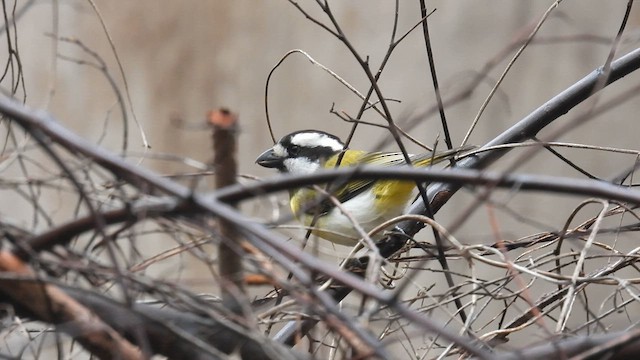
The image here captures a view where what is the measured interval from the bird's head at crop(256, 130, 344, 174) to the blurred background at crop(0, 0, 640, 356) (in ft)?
2.33

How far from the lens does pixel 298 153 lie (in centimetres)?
157

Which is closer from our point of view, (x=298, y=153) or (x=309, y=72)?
(x=298, y=153)

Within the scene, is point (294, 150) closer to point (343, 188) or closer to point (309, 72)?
point (343, 188)

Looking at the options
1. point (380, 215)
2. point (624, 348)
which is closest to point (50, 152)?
point (624, 348)

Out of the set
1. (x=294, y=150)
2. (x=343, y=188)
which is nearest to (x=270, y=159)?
(x=294, y=150)

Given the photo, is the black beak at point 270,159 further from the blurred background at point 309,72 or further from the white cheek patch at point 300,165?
the blurred background at point 309,72

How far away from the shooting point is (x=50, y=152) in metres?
0.45

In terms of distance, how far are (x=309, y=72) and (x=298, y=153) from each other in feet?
3.12

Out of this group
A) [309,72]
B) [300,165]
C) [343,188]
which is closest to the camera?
[343,188]

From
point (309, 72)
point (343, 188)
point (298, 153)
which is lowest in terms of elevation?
point (343, 188)

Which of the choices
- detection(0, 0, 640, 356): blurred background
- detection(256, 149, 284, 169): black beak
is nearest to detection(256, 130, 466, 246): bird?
detection(256, 149, 284, 169): black beak

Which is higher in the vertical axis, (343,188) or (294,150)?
(294,150)

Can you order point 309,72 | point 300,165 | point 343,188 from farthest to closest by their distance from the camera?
point 309,72, point 300,165, point 343,188

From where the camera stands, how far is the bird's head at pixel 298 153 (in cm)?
156
